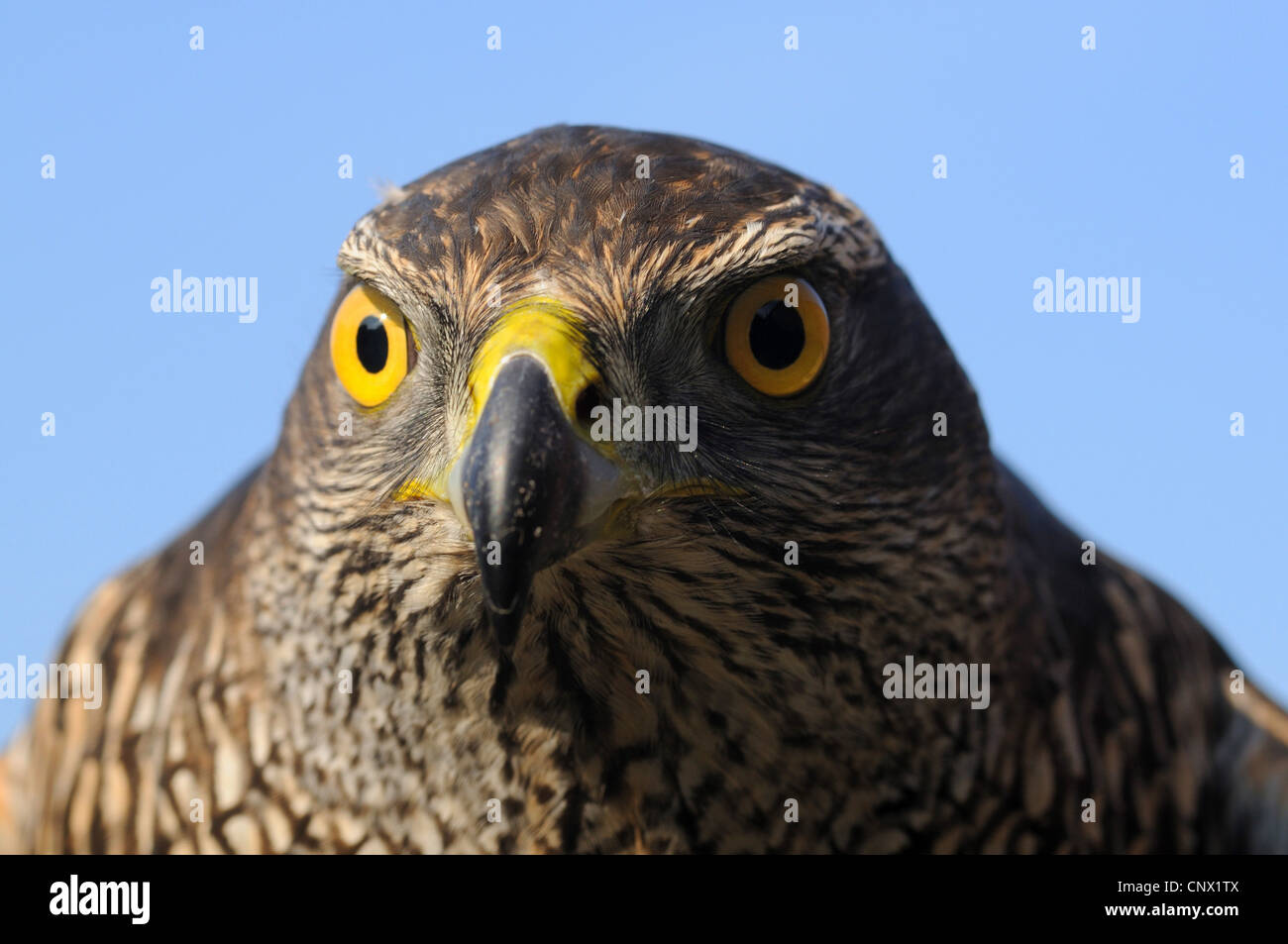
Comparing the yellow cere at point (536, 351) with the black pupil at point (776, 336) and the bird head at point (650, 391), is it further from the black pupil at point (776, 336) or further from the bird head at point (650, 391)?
the black pupil at point (776, 336)

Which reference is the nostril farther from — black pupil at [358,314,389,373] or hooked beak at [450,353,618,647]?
black pupil at [358,314,389,373]

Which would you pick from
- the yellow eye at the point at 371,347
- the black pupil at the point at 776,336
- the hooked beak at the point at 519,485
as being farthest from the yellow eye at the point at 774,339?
the yellow eye at the point at 371,347

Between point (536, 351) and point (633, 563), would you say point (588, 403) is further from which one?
point (633, 563)

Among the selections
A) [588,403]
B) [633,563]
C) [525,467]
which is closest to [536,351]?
[588,403]
